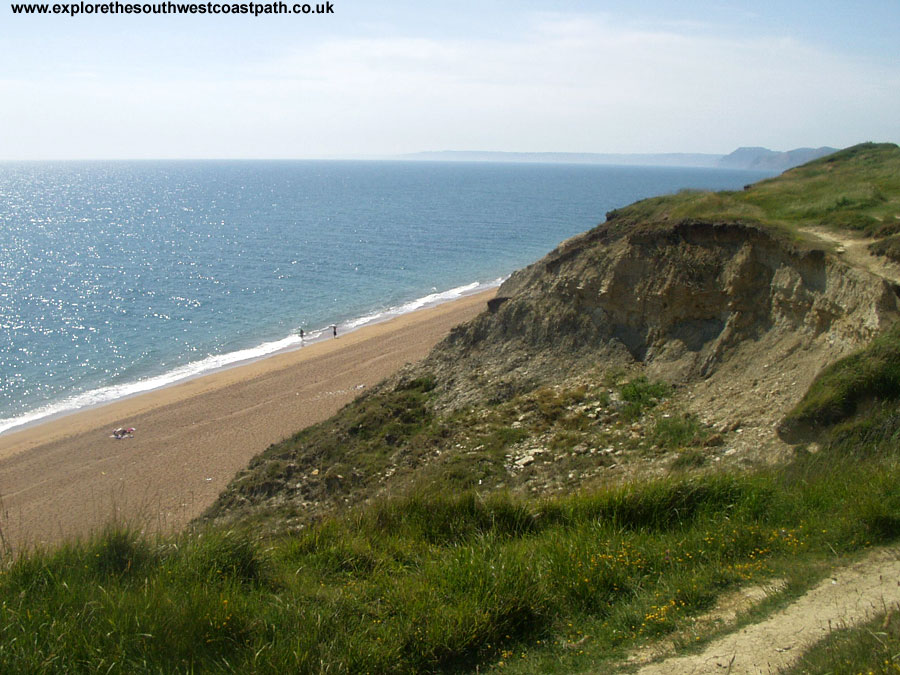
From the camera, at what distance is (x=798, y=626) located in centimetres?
471

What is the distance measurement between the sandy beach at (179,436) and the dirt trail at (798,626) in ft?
45.1

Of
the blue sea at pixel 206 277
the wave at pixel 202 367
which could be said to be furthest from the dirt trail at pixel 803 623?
the blue sea at pixel 206 277

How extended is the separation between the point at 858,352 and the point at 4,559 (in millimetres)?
11654

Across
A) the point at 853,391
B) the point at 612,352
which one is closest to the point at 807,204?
the point at 612,352

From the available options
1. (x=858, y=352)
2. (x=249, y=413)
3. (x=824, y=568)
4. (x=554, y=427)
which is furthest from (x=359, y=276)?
(x=824, y=568)

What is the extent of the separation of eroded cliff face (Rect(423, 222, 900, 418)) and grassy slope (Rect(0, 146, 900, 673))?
13.3 ft

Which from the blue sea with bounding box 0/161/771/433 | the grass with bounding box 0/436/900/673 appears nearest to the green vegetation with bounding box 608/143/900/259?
the grass with bounding box 0/436/900/673

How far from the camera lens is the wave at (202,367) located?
99.1 feet

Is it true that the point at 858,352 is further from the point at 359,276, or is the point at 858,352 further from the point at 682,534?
the point at 359,276

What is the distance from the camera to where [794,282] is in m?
13.9

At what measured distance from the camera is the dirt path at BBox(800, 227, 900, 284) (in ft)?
41.0

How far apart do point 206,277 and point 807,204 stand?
50.2m

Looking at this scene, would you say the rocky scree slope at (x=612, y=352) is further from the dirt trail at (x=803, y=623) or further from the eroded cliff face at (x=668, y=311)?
the dirt trail at (x=803, y=623)

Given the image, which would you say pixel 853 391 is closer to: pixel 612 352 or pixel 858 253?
pixel 858 253
